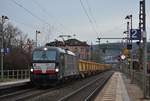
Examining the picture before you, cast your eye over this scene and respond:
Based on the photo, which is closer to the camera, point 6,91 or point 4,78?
point 6,91

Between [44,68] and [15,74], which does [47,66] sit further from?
[15,74]

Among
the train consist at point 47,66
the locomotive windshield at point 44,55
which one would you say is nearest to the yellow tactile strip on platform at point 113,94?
the train consist at point 47,66

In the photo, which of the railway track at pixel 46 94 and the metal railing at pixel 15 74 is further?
the metal railing at pixel 15 74

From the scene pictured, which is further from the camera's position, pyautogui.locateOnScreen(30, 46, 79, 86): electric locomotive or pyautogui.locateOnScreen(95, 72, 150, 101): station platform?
pyautogui.locateOnScreen(30, 46, 79, 86): electric locomotive

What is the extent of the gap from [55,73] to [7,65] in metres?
29.9

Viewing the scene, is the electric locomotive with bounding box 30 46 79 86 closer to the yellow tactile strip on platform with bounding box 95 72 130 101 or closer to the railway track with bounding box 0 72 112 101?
the railway track with bounding box 0 72 112 101

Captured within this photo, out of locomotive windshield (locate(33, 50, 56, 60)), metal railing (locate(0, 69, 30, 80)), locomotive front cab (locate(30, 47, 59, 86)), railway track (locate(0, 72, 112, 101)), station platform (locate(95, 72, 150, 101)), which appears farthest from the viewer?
metal railing (locate(0, 69, 30, 80))

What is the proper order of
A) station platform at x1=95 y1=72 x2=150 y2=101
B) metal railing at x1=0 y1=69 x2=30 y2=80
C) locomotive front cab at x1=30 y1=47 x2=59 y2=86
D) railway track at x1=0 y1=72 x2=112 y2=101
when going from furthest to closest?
metal railing at x1=0 y1=69 x2=30 y2=80, locomotive front cab at x1=30 y1=47 x2=59 y2=86, station platform at x1=95 y1=72 x2=150 y2=101, railway track at x1=0 y1=72 x2=112 y2=101

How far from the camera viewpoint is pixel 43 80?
103 ft

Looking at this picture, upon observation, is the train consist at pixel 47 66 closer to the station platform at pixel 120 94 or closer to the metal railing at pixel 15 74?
the station platform at pixel 120 94

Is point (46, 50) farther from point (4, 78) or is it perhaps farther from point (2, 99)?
point (4, 78)

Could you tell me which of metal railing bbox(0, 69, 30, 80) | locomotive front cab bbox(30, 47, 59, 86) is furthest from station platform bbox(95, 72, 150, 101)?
metal railing bbox(0, 69, 30, 80)

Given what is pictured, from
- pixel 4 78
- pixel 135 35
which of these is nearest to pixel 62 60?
pixel 135 35

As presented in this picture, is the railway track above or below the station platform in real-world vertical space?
above
